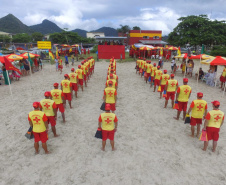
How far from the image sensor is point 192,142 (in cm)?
550

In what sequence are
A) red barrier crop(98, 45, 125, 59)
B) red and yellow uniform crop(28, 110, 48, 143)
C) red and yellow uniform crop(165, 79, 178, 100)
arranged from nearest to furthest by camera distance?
red and yellow uniform crop(28, 110, 48, 143) < red and yellow uniform crop(165, 79, 178, 100) < red barrier crop(98, 45, 125, 59)

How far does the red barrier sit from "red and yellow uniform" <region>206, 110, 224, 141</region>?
24228 millimetres

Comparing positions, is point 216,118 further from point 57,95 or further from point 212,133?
point 57,95

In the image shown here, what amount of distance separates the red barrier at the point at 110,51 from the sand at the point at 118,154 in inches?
841

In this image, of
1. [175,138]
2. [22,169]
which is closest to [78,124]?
[22,169]

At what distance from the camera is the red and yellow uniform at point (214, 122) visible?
4.49 meters

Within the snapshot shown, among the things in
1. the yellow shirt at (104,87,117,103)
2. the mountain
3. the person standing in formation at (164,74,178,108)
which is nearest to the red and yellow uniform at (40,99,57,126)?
the yellow shirt at (104,87,117,103)

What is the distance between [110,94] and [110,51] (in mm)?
22847

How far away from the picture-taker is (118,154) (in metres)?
4.92

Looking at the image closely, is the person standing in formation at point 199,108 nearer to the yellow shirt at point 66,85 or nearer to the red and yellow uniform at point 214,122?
the red and yellow uniform at point 214,122

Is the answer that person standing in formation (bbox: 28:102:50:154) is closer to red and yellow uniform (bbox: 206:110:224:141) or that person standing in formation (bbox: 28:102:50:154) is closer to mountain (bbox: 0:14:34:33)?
red and yellow uniform (bbox: 206:110:224:141)

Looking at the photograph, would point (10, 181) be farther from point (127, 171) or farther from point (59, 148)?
point (127, 171)

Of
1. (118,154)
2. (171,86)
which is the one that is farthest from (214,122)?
(171,86)

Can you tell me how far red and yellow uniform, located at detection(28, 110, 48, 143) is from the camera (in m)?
4.41
